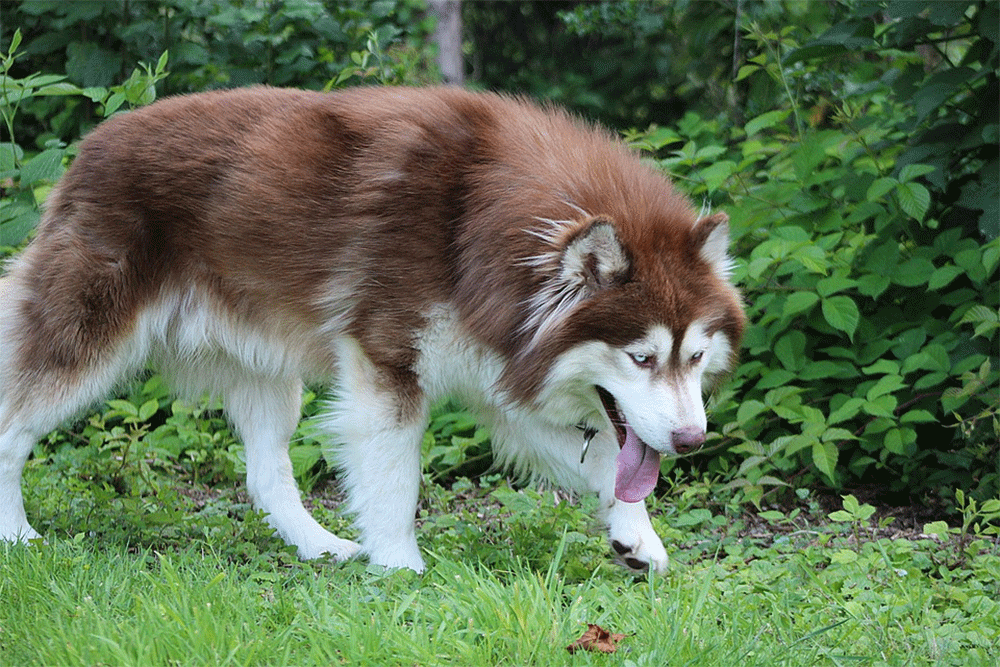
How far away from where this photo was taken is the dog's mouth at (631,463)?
148 inches

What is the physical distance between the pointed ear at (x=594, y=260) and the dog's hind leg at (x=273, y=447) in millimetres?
1571

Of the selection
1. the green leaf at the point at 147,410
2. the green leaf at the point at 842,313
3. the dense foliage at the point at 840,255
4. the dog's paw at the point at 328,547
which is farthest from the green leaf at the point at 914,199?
the green leaf at the point at 147,410

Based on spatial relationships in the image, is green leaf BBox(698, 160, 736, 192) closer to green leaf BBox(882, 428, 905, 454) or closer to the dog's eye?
green leaf BBox(882, 428, 905, 454)

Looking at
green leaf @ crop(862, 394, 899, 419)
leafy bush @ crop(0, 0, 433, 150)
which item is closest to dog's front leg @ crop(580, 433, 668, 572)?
green leaf @ crop(862, 394, 899, 419)

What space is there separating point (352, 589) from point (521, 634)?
60 cm

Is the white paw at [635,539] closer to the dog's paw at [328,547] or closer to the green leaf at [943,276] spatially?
the dog's paw at [328,547]

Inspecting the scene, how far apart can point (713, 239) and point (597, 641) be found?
1517 mm

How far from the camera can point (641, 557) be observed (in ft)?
12.2

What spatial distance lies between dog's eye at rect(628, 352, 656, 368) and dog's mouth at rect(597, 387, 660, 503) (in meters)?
0.23

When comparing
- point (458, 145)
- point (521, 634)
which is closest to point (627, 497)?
point (521, 634)

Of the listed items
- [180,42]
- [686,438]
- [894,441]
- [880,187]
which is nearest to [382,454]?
[686,438]

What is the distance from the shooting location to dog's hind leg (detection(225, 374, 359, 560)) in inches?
175

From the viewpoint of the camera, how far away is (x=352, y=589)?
3.13 m

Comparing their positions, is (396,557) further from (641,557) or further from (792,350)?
(792,350)
